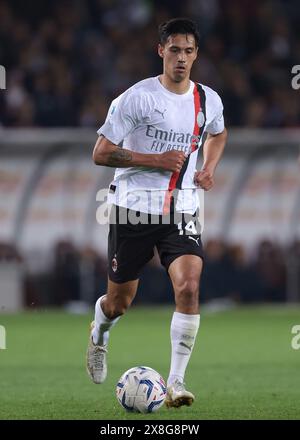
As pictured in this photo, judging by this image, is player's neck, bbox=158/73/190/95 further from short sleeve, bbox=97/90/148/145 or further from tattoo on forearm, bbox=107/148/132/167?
tattoo on forearm, bbox=107/148/132/167

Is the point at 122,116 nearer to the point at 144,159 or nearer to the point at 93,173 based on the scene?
the point at 144,159

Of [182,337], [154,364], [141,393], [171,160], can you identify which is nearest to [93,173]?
[154,364]

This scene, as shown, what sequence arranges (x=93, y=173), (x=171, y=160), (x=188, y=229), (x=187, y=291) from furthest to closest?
(x=93, y=173), (x=188, y=229), (x=171, y=160), (x=187, y=291)

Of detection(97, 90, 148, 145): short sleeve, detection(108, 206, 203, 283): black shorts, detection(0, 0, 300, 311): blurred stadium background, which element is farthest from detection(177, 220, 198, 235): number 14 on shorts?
detection(0, 0, 300, 311): blurred stadium background

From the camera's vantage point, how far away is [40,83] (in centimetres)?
2072

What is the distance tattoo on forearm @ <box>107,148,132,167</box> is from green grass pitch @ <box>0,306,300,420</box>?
1.65m

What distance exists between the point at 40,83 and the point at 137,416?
42.8ft

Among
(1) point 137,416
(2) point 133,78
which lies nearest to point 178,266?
(1) point 137,416

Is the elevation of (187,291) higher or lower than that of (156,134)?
lower

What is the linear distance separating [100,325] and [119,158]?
1.48 meters

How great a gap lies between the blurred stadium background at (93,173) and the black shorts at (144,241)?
9.78 meters

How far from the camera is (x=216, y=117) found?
9406 mm

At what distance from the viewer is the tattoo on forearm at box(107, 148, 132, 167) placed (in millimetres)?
8867

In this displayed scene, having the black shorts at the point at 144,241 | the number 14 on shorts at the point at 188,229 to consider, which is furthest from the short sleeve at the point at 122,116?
the number 14 on shorts at the point at 188,229
